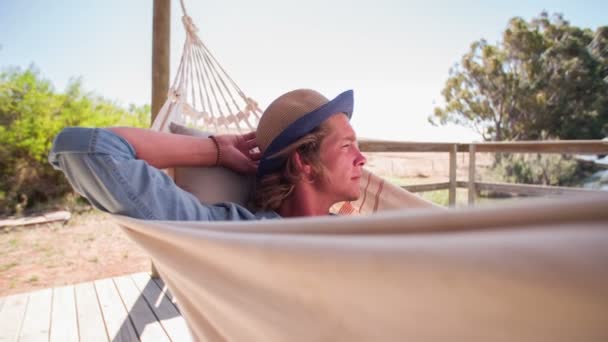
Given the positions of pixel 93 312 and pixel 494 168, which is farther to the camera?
pixel 494 168

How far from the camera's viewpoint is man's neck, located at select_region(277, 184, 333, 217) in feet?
3.48

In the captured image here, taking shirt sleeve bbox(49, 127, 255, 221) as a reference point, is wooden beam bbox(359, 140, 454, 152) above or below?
below

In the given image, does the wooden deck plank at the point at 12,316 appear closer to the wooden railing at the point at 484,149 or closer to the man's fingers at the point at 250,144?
the man's fingers at the point at 250,144

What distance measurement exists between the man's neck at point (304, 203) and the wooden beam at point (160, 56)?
1.22m

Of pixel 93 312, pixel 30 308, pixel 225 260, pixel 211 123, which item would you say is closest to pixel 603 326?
pixel 225 260

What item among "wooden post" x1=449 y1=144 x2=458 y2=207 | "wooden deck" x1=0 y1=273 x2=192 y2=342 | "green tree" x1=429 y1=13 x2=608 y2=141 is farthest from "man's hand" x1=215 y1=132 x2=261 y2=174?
"green tree" x1=429 y1=13 x2=608 y2=141

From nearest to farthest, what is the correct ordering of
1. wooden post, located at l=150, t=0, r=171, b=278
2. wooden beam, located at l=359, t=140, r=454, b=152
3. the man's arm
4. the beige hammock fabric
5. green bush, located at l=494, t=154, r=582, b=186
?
the beige hammock fabric
the man's arm
wooden post, located at l=150, t=0, r=171, b=278
wooden beam, located at l=359, t=140, r=454, b=152
green bush, located at l=494, t=154, r=582, b=186

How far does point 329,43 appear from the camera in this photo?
18234 mm

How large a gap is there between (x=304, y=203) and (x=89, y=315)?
1359mm

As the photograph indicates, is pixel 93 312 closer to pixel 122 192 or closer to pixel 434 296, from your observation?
pixel 122 192

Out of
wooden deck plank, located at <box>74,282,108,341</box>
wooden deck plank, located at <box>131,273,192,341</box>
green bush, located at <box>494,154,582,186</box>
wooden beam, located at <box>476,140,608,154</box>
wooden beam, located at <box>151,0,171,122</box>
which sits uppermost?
wooden beam, located at <box>151,0,171,122</box>

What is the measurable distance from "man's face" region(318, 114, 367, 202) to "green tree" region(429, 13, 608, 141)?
1349 centimetres

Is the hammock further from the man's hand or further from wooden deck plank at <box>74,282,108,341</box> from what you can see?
wooden deck plank at <box>74,282,108,341</box>

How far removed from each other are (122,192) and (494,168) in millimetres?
11037
